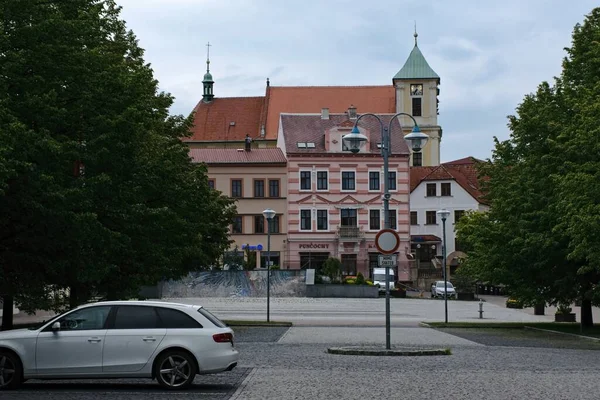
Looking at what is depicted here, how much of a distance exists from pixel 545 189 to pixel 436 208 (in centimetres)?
6727

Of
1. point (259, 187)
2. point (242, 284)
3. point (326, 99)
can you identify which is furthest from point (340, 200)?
point (326, 99)

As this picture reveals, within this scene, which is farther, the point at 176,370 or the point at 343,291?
the point at 343,291

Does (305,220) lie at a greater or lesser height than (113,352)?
greater

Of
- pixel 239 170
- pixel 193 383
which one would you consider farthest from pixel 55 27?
pixel 239 170

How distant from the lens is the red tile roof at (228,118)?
114000mm

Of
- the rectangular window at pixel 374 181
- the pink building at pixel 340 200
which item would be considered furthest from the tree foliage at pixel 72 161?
the rectangular window at pixel 374 181

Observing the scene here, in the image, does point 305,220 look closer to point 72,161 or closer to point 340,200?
point 340,200

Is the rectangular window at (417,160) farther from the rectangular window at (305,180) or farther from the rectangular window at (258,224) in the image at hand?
the rectangular window at (258,224)

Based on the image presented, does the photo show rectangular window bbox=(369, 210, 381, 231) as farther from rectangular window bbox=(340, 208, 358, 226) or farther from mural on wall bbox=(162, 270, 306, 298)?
mural on wall bbox=(162, 270, 306, 298)

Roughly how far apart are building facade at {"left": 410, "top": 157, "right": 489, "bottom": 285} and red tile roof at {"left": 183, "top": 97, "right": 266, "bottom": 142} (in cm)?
1980

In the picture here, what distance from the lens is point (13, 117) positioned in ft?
78.1

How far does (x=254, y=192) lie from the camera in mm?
92438

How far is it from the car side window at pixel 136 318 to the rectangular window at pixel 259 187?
2955 inches

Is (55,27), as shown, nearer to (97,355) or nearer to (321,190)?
(97,355)
